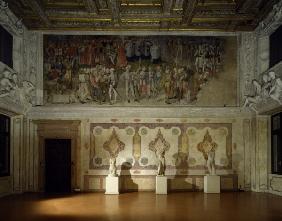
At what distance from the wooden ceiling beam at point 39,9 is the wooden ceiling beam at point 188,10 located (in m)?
5.18

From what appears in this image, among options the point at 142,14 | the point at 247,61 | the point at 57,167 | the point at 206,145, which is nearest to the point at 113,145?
the point at 57,167

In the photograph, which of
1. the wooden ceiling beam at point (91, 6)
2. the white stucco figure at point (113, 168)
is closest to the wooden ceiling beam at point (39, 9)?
the wooden ceiling beam at point (91, 6)

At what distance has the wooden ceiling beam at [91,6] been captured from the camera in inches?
592

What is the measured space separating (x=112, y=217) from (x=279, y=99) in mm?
7408

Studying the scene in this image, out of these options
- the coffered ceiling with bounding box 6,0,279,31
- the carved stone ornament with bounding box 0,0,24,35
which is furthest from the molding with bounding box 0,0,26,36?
the coffered ceiling with bounding box 6,0,279,31

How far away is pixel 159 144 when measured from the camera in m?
17.6

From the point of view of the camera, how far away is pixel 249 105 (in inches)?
688

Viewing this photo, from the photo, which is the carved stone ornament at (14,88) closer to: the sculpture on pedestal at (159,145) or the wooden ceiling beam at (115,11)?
the wooden ceiling beam at (115,11)

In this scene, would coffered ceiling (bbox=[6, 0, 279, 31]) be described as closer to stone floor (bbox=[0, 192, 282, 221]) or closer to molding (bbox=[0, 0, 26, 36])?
molding (bbox=[0, 0, 26, 36])

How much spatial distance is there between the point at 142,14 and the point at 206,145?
5.93m

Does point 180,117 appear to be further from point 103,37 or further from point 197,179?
point 103,37

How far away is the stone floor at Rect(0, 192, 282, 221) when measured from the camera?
10539mm

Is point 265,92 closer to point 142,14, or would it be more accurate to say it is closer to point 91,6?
point 142,14

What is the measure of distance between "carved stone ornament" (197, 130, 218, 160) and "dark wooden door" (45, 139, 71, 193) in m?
5.46
